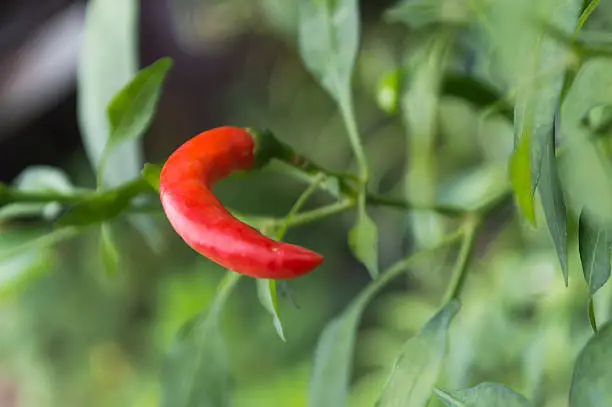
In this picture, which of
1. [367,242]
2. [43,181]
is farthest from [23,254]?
[367,242]

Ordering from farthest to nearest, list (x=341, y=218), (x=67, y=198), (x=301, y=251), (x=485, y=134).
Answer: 1. (x=341, y=218)
2. (x=485, y=134)
3. (x=67, y=198)
4. (x=301, y=251)

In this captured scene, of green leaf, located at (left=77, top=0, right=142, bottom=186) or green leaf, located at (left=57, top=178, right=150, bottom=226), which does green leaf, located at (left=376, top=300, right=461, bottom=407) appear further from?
green leaf, located at (left=77, top=0, right=142, bottom=186)

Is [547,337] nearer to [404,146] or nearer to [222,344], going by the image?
[222,344]

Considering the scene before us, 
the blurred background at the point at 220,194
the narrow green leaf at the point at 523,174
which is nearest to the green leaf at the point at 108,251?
the narrow green leaf at the point at 523,174

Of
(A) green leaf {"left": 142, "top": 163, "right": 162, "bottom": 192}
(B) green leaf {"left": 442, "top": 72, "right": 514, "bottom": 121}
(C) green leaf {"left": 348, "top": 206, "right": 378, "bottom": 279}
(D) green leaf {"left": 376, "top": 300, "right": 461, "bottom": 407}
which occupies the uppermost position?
(A) green leaf {"left": 142, "top": 163, "right": 162, "bottom": 192}

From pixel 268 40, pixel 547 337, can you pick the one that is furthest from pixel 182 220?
pixel 268 40

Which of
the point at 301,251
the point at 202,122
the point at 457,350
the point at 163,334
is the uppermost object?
the point at 301,251

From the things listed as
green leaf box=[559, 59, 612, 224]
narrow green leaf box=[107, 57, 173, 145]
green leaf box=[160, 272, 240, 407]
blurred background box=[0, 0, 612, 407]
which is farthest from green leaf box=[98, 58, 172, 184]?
blurred background box=[0, 0, 612, 407]

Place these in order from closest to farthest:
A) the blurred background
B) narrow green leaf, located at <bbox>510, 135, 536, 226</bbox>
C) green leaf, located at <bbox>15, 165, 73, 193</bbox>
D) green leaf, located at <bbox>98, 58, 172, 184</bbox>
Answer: narrow green leaf, located at <bbox>510, 135, 536, 226</bbox>, green leaf, located at <bbox>98, 58, 172, 184</bbox>, green leaf, located at <bbox>15, 165, 73, 193</bbox>, the blurred background
